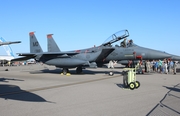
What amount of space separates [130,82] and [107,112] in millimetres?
4082

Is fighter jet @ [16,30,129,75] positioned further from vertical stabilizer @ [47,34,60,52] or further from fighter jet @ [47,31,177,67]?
vertical stabilizer @ [47,34,60,52]

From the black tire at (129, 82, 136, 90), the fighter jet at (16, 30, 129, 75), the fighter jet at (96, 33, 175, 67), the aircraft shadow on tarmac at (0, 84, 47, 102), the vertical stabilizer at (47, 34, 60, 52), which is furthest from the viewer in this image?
the vertical stabilizer at (47, 34, 60, 52)

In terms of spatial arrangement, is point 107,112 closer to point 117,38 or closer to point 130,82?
point 130,82

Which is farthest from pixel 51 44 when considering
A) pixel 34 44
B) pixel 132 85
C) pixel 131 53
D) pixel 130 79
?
pixel 132 85

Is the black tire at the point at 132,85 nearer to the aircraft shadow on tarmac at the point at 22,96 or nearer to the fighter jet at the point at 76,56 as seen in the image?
the aircraft shadow on tarmac at the point at 22,96

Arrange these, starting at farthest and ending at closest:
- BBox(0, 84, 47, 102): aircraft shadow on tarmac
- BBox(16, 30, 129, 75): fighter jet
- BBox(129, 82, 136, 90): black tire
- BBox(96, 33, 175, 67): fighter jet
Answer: BBox(16, 30, 129, 75): fighter jet < BBox(96, 33, 175, 67): fighter jet < BBox(129, 82, 136, 90): black tire < BBox(0, 84, 47, 102): aircraft shadow on tarmac

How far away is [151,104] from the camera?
5699 mm

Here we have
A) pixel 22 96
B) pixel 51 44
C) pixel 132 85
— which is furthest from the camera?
pixel 51 44

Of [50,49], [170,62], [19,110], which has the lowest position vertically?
[19,110]

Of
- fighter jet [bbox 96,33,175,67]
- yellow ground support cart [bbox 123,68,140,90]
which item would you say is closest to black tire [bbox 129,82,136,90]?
yellow ground support cart [bbox 123,68,140,90]

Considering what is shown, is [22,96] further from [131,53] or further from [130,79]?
[131,53]

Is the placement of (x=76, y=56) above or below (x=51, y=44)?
below

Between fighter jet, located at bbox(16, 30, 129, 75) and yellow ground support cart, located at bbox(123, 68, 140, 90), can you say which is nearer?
yellow ground support cart, located at bbox(123, 68, 140, 90)

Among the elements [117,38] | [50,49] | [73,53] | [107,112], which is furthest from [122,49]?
[107,112]
